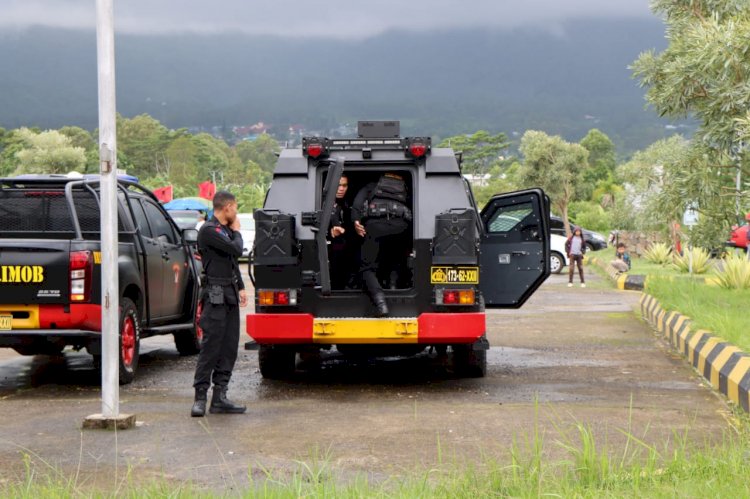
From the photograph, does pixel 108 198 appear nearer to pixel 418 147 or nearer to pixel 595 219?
pixel 418 147

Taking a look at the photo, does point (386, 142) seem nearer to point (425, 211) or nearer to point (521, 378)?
point (425, 211)

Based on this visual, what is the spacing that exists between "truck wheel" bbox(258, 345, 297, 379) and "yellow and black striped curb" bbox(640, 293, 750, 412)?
12.8ft

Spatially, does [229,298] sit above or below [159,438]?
above

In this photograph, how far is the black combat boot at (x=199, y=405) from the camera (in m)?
9.30

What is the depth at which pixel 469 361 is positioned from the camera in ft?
38.1

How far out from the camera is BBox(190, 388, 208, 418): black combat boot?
930cm

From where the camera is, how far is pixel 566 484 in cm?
601

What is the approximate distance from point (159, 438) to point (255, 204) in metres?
78.6

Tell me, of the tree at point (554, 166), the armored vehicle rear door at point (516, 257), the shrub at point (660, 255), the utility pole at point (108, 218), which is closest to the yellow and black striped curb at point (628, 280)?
the shrub at point (660, 255)

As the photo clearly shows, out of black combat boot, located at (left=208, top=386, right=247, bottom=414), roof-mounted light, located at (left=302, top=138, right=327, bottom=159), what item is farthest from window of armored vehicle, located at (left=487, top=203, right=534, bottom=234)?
black combat boot, located at (left=208, top=386, right=247, bottom=414)

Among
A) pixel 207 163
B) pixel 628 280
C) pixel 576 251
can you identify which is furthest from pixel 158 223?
pixel 207 163

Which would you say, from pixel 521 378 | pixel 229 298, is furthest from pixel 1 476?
pixel 521 378

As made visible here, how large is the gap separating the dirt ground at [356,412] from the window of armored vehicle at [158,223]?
1.41m

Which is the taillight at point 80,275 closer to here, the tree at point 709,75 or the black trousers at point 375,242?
the black trousers at point 375,242
